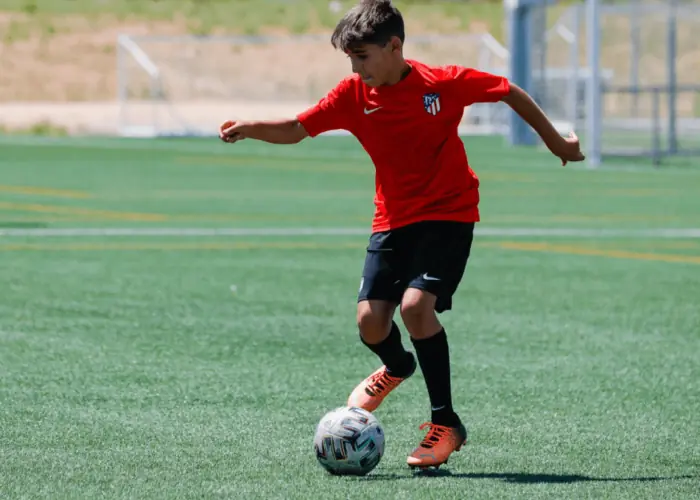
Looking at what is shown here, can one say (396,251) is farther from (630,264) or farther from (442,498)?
(630,264)

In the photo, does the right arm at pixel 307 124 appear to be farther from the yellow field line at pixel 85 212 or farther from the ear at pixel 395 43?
the yellow field line at pixel 85 212

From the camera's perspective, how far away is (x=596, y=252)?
14.5 m

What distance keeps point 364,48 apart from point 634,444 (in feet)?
6.38

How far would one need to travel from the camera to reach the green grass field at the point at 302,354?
609 centimetres

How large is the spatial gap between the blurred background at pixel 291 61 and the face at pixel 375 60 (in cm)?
2071

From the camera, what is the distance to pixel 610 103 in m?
54.7

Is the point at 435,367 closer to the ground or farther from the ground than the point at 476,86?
closer to the ground

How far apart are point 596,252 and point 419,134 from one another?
817cm

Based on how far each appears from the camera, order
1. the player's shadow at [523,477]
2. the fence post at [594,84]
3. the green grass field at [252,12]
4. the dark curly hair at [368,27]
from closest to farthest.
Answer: the player's shadow at [523,477]
the dark curly hair at [368,27]
the fence post at [594,84]
the green grass field at [252,12]

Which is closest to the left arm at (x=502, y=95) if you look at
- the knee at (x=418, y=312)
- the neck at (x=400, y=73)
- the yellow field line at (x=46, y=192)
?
the neck at (x=400, y=73)

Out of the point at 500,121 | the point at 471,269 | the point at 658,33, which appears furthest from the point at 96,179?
the point at 658,33

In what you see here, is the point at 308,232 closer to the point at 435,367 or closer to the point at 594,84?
the point at 435,367

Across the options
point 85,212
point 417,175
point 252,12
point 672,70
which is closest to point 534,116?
point 417,175

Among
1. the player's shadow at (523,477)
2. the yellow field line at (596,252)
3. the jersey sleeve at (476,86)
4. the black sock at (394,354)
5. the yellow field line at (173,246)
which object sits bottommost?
the yellow field line at (596,252)
